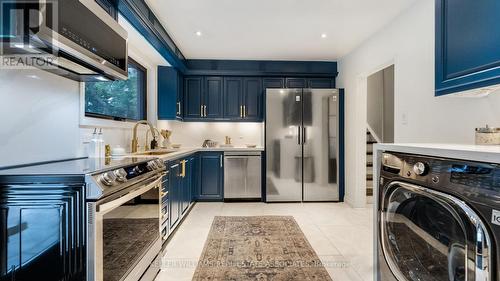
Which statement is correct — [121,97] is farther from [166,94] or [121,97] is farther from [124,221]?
[124,221]

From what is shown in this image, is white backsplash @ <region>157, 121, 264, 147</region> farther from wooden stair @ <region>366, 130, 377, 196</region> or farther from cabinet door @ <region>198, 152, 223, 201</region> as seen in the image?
wooden stair @ <region>366, 130, 377, 196</region>

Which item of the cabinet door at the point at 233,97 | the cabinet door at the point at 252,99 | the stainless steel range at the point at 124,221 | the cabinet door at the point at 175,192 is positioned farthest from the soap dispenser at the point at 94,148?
the cabinet door at the point at 252,99

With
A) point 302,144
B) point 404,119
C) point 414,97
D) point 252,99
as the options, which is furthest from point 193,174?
point 414,97

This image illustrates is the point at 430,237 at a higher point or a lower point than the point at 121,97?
lower

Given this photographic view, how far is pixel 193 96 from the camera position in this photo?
16.2 ft

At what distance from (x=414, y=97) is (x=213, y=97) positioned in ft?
10.6

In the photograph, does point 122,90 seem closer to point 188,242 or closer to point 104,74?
point 104,74

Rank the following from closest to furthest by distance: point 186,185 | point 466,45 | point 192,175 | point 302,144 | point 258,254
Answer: point 466,45
point 258,254
point 186,185
point 192,175
point 302,144

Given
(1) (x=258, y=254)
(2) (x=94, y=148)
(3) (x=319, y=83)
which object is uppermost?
(3) (x=319, y=83)

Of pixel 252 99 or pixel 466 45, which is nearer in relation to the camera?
pixel 466 45

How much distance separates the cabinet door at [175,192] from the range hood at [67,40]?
130cm

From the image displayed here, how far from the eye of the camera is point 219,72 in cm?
483

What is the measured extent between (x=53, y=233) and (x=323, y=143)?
3937mm

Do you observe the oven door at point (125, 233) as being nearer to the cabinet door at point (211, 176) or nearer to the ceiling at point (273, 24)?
the ceiling at point (273, 24)
